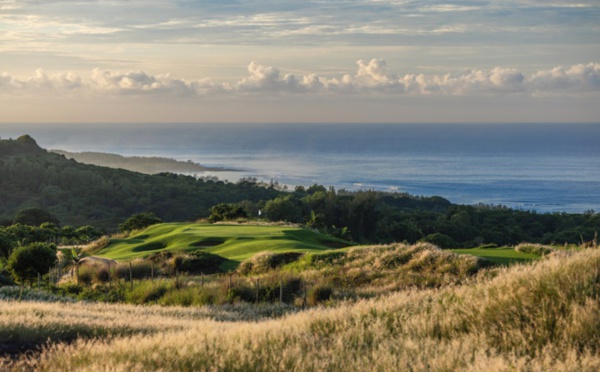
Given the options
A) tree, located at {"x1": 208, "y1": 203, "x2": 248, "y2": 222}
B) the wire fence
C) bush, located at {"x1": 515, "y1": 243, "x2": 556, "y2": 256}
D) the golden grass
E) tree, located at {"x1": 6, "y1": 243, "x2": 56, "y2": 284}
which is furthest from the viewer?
tree, located at {"x1": 208, "y1": 203, "x2": 248, "y2": 222}

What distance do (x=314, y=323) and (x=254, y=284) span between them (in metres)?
12.5

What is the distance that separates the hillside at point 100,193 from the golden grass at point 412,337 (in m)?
91.9

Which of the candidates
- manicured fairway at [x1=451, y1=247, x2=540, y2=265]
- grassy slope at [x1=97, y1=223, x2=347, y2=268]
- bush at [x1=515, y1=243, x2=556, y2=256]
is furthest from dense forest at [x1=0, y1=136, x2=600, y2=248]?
bush at [x1=515, y1=243, x2=556, y2=256]

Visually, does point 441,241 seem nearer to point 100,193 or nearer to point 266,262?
point 266,262

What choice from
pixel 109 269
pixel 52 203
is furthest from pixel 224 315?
pixel 52 203

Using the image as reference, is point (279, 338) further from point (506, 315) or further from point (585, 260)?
point (585, 260)

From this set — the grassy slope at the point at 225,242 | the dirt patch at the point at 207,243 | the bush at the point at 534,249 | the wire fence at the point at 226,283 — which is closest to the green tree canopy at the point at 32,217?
the grassy slope at the point at 225,242

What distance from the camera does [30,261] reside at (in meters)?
27.0

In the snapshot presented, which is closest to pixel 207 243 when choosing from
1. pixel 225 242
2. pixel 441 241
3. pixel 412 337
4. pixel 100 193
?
pixel 225 242

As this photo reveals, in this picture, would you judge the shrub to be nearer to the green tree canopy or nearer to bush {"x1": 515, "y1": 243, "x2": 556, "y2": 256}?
bush {"x1": 515, "y1": 243, "x2": 556, "y2": 256}

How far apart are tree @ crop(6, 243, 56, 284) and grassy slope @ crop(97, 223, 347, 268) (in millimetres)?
8071

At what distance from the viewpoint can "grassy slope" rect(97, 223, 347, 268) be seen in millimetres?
34438

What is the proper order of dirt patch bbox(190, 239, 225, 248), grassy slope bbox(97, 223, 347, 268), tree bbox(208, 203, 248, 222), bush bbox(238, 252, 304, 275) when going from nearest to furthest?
1. bush bbox(238, 252, 304, 275)
2. grassy slope bbox(97, 223, 347, 268)
3. dirt patch bbox(190, 239, 225, 248)
4. tree bbox(208, 203, 248, 222)

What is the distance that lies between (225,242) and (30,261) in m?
12.7
